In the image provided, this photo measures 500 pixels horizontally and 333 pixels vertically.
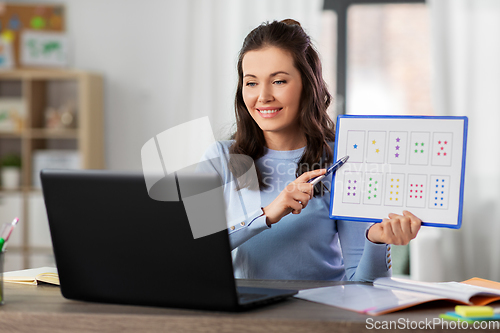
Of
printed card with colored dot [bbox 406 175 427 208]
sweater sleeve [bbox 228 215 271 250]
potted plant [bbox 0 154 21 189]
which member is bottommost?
potted plant [bbox 0 154 21 189]

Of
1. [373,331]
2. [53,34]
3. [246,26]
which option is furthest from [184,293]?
[53,34]

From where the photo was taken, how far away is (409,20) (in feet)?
12.2

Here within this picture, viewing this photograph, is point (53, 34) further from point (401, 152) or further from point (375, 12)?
point (401, 152)

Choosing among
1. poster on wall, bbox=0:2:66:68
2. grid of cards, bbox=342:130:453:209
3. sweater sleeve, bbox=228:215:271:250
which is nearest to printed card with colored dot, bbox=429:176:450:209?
grid of cards, bbox=342:130:453:209

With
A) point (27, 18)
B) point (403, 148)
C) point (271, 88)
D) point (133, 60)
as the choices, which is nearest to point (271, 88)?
point (271, 88)

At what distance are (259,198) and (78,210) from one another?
0.63m

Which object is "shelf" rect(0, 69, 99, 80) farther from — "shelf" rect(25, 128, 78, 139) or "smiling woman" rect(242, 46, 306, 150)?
"smiling woman" rect(242, 46, 306, 150)

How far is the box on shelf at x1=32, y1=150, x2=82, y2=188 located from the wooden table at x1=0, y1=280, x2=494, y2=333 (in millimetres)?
2835

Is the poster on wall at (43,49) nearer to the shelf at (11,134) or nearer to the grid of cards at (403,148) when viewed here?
the shelf at (11,134)

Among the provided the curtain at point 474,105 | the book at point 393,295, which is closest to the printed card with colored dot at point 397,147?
the book at point 393,295

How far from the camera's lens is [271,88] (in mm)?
1356

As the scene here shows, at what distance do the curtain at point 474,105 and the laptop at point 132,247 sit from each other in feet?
9.80

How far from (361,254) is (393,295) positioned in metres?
0.39

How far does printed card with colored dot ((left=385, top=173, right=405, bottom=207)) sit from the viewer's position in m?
1.06
